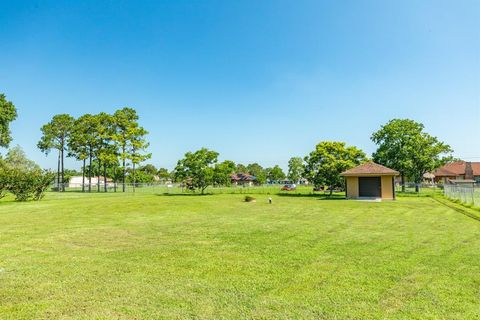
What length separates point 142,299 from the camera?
4141 mm

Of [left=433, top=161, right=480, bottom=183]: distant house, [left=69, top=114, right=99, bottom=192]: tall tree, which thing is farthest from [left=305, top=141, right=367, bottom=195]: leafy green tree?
[left=433, top=161, right=480, bottom=183]: distant house

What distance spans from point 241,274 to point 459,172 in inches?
2767

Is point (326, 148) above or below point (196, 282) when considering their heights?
above

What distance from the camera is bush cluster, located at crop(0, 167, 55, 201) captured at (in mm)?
22781

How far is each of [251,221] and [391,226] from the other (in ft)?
15.8

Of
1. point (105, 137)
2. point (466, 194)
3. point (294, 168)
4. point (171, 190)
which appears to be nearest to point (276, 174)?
point (294, 168)

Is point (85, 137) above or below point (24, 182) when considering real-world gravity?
above

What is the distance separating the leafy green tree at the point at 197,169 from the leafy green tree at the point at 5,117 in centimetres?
2189

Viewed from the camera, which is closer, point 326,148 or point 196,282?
point 196,282

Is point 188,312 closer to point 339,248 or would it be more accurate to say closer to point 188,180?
point 339,248

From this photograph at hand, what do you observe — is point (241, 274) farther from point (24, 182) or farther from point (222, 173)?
point (222, 173)

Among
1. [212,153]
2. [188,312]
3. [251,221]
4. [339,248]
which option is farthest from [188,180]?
[188,312]

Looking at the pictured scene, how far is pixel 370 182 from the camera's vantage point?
2595cm

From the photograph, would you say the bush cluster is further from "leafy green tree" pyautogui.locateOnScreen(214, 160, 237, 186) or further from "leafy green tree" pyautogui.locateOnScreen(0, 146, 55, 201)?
"leafy green tree" pyautogui.locateOnScreen(214, 160, 237, 186)
